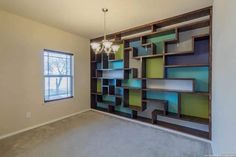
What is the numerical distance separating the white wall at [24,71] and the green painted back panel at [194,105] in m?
3.17

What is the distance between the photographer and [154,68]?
11.5ft

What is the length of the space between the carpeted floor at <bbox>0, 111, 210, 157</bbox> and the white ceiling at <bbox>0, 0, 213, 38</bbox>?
2.53 metres

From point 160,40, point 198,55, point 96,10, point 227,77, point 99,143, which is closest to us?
point 227,77

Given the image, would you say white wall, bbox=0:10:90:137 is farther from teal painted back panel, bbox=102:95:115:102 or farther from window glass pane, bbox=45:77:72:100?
teal painted back panel, bbox=102:95:115:102

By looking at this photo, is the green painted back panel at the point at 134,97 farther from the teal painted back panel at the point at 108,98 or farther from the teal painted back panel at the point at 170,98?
the teal painted back panel at the point at 108,98

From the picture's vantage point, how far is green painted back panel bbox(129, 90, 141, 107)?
3.88 m

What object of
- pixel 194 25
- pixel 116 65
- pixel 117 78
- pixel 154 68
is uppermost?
pixel 194 25

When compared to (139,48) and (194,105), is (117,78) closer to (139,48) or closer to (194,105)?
(139,48)

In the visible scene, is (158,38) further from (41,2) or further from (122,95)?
(41,2)

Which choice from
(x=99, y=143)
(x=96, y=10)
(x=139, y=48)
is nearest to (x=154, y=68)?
Answer: (x=139, y=48)

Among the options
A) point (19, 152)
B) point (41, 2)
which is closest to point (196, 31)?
point (41, 2)

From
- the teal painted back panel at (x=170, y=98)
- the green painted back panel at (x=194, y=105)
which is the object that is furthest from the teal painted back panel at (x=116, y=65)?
the green painted back panel at (x=194, y=105)

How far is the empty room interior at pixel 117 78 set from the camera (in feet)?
7.89

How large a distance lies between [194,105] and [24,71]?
383 cm
